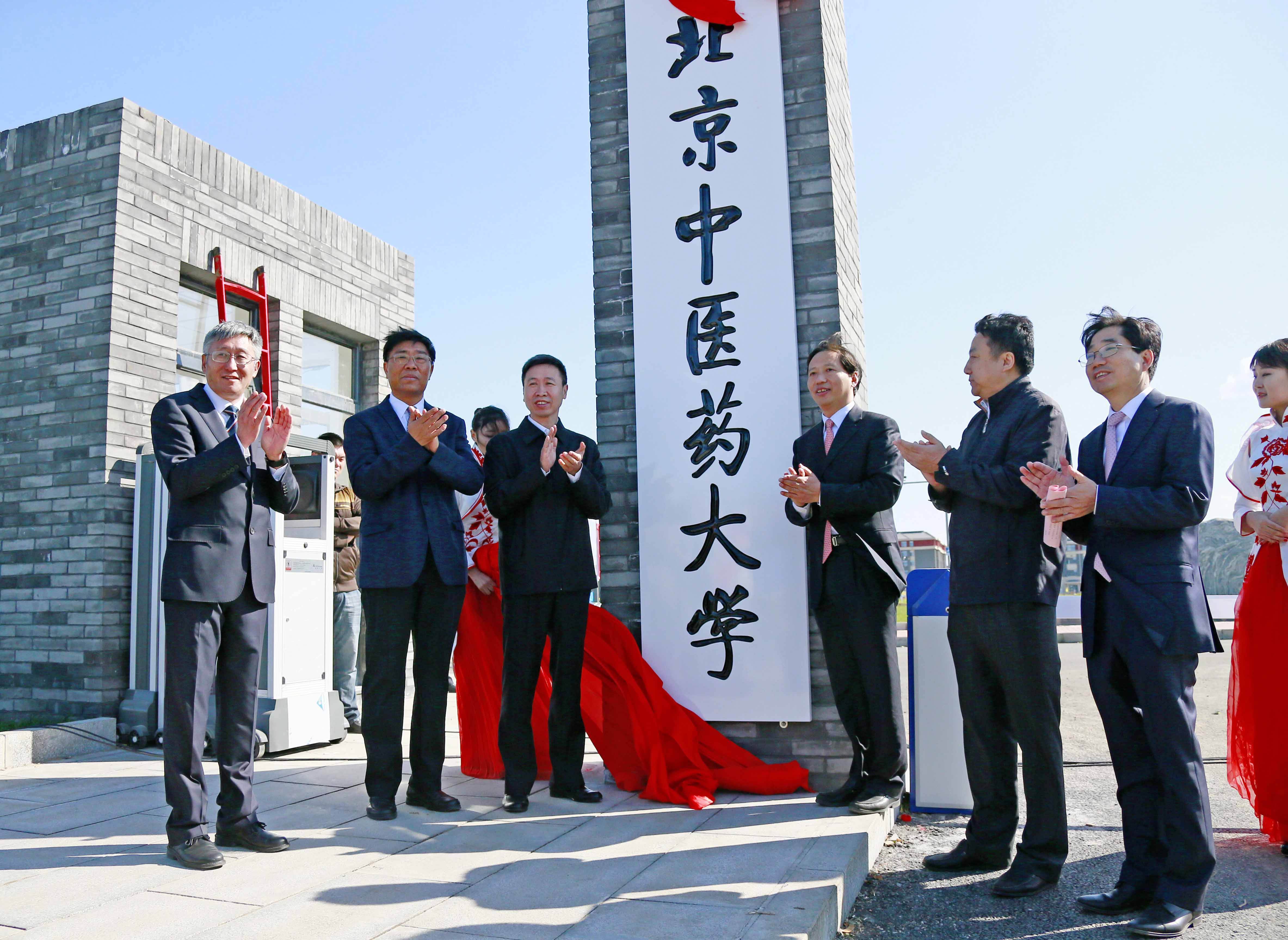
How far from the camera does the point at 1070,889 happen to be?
2.94 m

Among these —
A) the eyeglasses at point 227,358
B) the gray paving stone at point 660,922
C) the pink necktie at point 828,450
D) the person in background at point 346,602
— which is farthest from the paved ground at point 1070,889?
the person in background at point 346,602

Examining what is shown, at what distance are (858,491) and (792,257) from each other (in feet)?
4.20

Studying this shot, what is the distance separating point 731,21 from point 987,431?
2.56m

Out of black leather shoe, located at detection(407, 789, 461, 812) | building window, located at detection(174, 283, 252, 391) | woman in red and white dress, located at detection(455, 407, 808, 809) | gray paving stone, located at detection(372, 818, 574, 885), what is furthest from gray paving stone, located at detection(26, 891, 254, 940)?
building window, located at detection(174, 283, 252, 391)

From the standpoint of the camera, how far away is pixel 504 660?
384cm

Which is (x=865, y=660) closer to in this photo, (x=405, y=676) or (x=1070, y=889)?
(x=1070, y=889)

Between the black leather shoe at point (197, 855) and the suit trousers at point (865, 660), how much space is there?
230cm

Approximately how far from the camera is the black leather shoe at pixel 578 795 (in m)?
3.75

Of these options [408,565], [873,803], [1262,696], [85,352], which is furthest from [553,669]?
[85,352]

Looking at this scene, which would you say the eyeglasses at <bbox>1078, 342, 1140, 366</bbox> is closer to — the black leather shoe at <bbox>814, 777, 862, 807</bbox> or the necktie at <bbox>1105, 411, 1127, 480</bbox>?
the necktie at <bbox>1105, 411, 1127, 480</bbox>

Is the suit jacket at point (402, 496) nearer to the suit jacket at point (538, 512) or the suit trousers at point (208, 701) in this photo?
the suit jacket at point (538, 512)

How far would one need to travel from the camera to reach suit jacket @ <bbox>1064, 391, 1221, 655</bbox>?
2.62 meters

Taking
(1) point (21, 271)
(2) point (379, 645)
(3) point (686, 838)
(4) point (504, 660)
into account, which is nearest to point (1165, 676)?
(3) point (686, 838)

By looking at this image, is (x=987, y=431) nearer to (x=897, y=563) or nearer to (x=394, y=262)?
(x=897, y=563)
